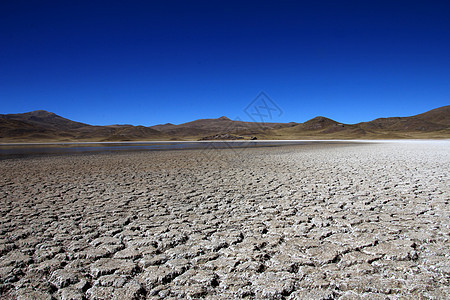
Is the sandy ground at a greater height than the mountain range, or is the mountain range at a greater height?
the mountain range

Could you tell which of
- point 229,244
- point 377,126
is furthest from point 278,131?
point 229,244

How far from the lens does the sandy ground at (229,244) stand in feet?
7.38

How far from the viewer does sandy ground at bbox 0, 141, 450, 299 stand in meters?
2.25

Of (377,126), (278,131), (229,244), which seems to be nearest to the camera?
(229,244)

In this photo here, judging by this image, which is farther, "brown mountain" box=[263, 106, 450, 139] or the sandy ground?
"brown mountain" box=[263, 106, 450, 139]

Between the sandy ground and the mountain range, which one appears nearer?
the sandy ground

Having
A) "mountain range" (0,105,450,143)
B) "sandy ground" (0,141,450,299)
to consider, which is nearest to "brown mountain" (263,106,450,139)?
"mountain range" (0,105,450,143)

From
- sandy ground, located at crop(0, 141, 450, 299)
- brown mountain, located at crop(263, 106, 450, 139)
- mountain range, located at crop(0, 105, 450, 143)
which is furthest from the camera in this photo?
brown mountain, located at crop(263, 106, 450, 139)

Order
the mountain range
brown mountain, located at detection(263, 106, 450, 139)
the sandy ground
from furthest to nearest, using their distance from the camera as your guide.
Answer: brown mountain, located at detection(263, 106, 450, 139) → the mountain range → the sandy ground

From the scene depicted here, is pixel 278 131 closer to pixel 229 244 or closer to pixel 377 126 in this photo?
pixel 377 126

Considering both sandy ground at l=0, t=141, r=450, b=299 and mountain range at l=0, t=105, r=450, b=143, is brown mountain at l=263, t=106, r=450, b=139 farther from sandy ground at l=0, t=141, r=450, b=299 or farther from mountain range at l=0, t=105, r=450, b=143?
sandy ground at l=0, t=141, r=450, b=299

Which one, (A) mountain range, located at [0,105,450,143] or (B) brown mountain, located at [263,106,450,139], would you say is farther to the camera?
(B) brown mountain, located at [263,106,450,139]

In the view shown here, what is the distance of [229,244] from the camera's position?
10.2 feet

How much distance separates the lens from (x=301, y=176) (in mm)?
7973
